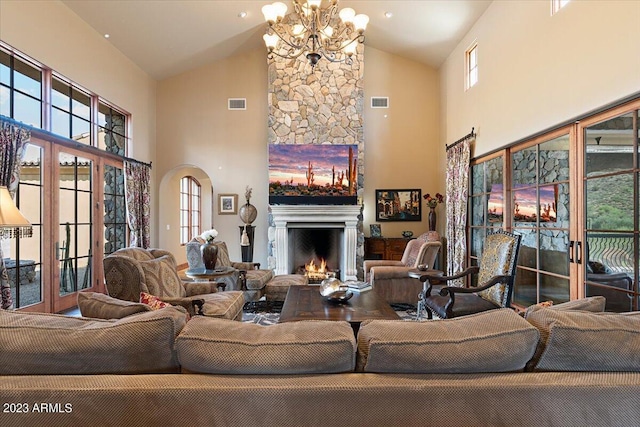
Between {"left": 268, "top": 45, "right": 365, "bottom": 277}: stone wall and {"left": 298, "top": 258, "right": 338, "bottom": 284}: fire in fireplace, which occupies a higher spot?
{"left": 268, "top": 45, "right": 365, "bottom": 277}: stone wall

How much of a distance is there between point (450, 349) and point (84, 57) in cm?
605

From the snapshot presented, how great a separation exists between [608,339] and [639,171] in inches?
92.0

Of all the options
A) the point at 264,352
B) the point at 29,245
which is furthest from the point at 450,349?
the point at 29,245

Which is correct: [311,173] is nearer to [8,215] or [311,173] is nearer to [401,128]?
[401,128]

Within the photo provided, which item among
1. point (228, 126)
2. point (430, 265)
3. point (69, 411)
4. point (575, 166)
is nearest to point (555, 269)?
point (575, 166)

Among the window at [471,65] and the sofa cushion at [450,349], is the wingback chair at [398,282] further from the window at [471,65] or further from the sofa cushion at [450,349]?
the sofa cushion at [450,349]

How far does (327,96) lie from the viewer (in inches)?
282

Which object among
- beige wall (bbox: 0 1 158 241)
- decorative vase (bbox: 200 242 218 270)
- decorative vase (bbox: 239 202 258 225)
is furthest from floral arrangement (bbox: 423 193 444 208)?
beige wall (bbox: 0 1 158 241)

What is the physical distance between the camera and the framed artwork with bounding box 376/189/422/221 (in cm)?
743

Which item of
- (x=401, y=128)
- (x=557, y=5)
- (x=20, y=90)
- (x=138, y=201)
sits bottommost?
(x=138, y=201)

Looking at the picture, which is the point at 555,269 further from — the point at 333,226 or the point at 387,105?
the point at 387,105

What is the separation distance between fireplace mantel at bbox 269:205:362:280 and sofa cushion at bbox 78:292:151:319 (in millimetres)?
4998

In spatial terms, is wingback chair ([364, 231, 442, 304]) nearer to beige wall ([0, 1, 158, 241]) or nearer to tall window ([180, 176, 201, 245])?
beige wall ([0, 1, 158, 241])

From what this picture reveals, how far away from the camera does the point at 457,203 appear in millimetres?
6172
